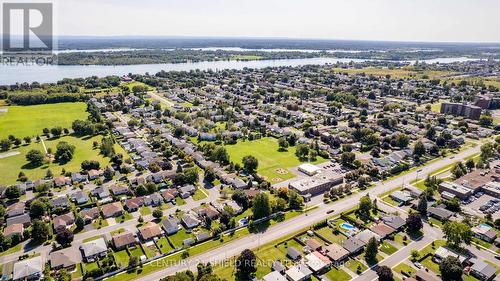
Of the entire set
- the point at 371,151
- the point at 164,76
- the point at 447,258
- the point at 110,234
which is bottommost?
the point at 110,234

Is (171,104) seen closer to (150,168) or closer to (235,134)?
(235,134)

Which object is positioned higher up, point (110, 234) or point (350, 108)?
point (350, 108)

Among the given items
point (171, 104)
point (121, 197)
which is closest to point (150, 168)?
point (121, 197)

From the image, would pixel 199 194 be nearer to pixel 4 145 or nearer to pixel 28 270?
pixel 28 270

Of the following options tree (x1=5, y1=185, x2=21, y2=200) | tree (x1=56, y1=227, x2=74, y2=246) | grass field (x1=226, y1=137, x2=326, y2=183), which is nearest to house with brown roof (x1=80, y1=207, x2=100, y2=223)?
tree (x1=56, y1=227, x2=74, y2=246)

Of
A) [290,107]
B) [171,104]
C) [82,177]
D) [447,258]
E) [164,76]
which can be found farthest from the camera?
[164,76]

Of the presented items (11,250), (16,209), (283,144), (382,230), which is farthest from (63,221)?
(283,144)
